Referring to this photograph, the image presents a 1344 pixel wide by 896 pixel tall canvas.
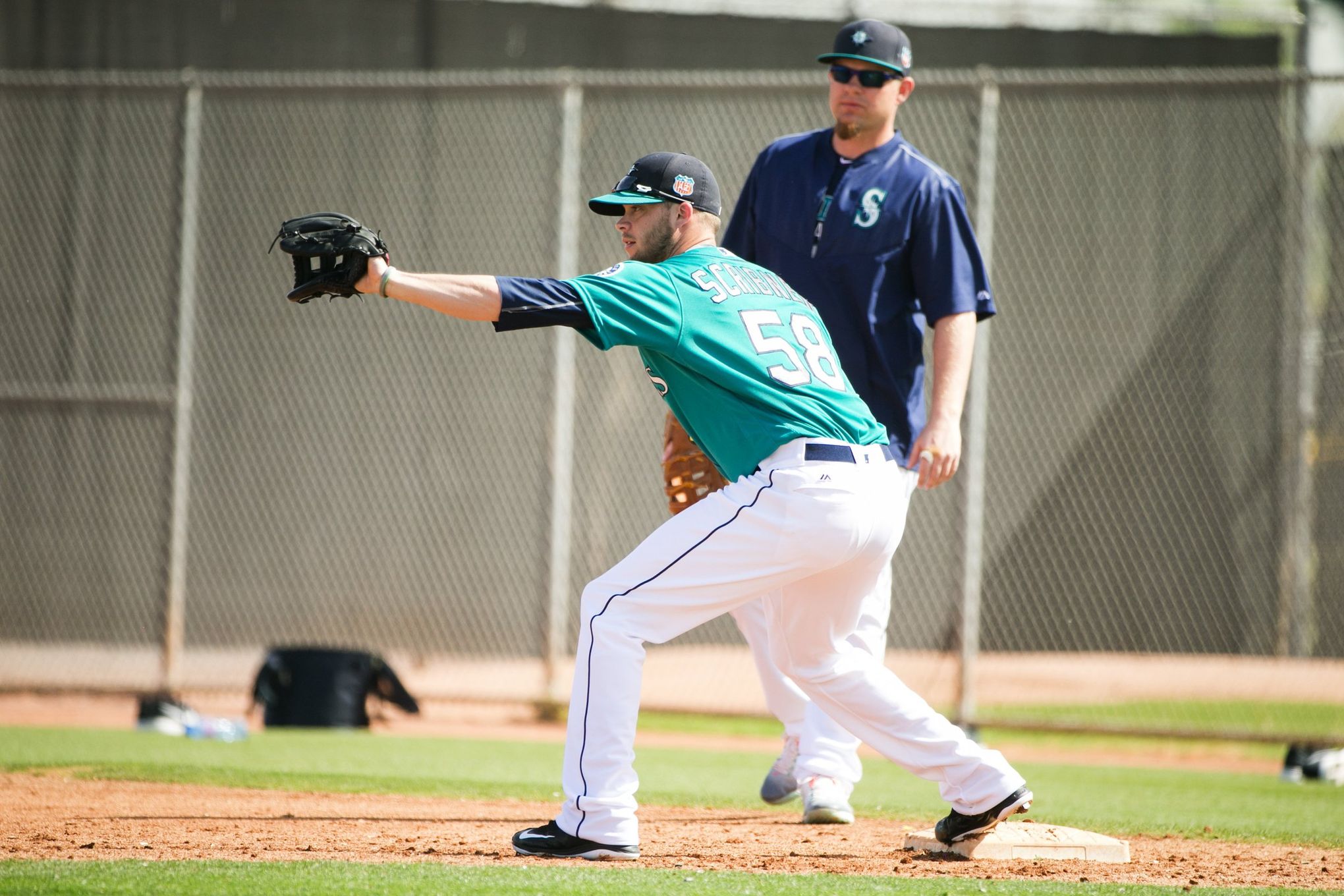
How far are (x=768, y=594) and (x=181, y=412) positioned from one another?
543cm

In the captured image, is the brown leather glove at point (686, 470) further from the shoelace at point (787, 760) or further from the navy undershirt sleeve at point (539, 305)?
the navy undershirt sleeve at point (539, 305)

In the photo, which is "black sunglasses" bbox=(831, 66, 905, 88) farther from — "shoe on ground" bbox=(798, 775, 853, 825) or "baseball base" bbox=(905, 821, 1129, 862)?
"baseball base" bbox=(905, 821, 1129, 862)

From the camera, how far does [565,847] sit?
328cm

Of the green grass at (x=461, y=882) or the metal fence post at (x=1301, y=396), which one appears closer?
the green grass at (x=461, y=882)

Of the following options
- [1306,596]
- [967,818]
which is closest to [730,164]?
[1306,596]

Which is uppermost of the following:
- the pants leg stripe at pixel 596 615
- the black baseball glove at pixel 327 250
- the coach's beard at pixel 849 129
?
the coach's beard at pixel 849 129

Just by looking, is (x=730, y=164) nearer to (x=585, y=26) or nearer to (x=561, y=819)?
(x=585, y=26)

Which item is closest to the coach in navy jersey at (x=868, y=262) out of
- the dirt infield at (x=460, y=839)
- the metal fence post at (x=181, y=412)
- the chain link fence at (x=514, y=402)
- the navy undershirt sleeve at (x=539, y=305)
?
the dirt infield at (x=460, y=839)

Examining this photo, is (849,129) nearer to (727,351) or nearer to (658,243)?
(658,243)

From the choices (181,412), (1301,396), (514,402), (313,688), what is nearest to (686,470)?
(313,688)

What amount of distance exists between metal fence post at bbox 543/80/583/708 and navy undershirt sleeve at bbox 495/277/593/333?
14.7 ft

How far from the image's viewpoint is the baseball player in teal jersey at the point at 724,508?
3227 millimetres

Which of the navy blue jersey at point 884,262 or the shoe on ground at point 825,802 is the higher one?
the navy blue jersey at point 884,262

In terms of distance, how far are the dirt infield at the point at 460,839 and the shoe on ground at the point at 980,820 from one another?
0.25ft
